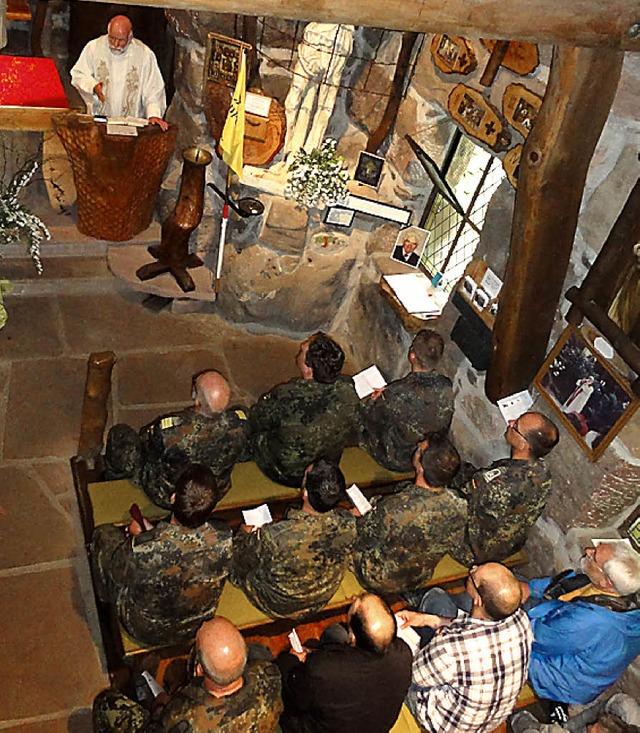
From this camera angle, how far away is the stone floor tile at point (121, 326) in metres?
→ 6.11

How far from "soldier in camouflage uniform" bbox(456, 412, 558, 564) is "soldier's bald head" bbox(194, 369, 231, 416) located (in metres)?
1.57

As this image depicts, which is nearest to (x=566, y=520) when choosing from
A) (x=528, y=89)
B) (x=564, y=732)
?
(x=564, y=732)

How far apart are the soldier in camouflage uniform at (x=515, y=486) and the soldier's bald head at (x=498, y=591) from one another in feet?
2.98

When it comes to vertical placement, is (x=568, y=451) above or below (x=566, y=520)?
above

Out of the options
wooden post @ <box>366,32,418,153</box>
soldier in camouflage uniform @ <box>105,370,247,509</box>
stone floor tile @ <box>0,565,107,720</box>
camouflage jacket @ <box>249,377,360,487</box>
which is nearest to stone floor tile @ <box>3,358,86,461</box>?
stone floor tile @ <box>0,565,107,720</box>

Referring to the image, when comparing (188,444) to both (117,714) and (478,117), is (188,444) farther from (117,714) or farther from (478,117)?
(478,117)

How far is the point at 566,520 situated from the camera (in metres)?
4.43

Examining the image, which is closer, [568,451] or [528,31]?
[528,31]

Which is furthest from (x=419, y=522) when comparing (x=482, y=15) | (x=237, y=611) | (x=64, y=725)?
(x=482, y=15)

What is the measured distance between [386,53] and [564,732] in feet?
15.7

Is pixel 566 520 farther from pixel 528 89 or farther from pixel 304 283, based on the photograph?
pixel 304 283

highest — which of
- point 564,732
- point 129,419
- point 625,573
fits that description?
point 625,573

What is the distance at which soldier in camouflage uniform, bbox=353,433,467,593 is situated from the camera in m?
3.96

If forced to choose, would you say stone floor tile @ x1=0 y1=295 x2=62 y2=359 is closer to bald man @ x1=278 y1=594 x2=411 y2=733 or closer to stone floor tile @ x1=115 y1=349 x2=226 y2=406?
stone floor tile @ x1=115 y1=349 x2=226 y2=406
